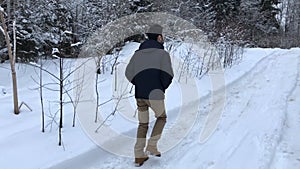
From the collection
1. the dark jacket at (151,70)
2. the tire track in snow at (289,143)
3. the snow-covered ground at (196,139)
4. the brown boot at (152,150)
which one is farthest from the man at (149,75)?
the tire track in snow at (289,143)

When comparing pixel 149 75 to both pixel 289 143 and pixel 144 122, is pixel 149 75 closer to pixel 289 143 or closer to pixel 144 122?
pixel 144 122

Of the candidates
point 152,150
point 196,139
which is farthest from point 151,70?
point 196,139

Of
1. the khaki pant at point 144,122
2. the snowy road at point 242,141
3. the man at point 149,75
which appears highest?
the man at point 149,75

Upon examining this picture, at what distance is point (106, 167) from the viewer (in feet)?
13.2

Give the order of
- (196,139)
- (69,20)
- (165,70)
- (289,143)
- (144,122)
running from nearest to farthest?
(165,70), (144,122), (289,143), (196,139), (69,20)

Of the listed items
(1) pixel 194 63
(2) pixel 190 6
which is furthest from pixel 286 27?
(1) pixel 194 63

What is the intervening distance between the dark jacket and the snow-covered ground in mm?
945

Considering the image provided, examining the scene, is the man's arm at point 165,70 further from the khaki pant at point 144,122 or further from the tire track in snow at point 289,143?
the tire track in snow at point 289,143

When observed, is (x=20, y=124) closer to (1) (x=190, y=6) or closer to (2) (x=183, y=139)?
(2) (x=183, y=139)

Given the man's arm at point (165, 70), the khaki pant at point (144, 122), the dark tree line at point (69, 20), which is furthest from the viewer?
the dark tree line at point (69, 20)

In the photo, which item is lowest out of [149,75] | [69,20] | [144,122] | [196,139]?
[196,139]

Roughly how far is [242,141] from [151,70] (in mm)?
1943

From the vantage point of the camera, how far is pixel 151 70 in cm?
391

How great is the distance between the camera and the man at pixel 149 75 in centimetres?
390
